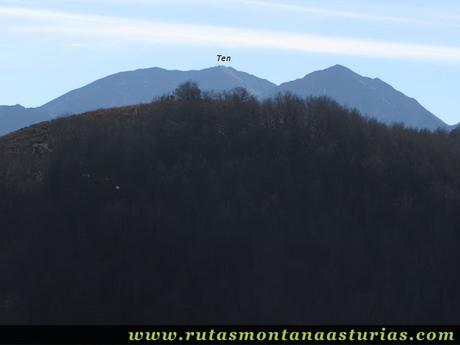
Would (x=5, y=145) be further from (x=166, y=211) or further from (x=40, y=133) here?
(x=166, y=211)

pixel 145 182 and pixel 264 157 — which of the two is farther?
pixel 264 157

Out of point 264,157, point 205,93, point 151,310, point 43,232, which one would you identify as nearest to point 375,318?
point 151,310

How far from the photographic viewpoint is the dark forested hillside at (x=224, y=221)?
54500 millimetres

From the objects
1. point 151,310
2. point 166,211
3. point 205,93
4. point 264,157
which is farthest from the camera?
point 205,93

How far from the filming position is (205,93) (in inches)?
3275

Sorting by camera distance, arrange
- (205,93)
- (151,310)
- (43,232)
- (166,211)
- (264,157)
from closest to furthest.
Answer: (151,310) < (43,232) < (166,211) < (264,157) < (205,93)

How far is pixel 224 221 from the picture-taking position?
202 feet

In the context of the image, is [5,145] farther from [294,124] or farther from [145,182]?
[294,124]

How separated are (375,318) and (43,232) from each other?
89.1 ft

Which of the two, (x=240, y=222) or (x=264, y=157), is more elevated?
(x=264, y=157)

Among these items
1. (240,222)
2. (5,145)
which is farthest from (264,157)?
(5,145)

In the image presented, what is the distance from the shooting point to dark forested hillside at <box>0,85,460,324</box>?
179 feet

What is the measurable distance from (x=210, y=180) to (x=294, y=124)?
46.3 ft

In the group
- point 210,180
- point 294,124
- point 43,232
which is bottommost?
point 43,232
